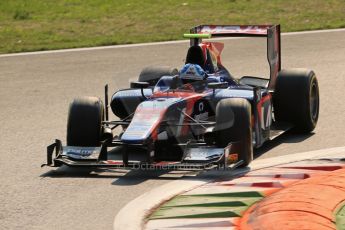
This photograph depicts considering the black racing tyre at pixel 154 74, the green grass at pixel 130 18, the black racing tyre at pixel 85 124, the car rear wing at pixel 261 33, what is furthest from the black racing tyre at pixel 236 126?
the green grass at pixel 130 18

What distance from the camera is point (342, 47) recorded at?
62.9 ft

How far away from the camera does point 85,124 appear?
1134 cm

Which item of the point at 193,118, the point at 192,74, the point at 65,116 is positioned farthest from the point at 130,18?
the point at 193,118

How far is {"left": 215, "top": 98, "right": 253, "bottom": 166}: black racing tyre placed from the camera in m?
10.8

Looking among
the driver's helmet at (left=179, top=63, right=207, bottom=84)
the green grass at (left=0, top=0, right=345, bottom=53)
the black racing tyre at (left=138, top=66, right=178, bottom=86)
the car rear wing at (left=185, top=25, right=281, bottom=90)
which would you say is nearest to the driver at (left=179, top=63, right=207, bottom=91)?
the driver's helmet at (left=179, top=63, right=207, bottom=84)

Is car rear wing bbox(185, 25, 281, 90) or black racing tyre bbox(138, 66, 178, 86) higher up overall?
car rear wing bbox(185, 25, 281, 90)

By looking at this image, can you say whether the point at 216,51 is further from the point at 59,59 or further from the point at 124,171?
the point at 59,59

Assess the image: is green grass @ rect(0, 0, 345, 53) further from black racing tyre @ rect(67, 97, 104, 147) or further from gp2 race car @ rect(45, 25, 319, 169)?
black racing tyre @ rect(67, 97, 104, 147)

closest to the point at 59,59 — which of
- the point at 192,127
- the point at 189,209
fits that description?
the point at 192,127

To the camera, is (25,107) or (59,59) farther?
(59,59)

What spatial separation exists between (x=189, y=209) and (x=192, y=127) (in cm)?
221

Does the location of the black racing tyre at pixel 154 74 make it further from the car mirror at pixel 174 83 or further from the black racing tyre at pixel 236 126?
the black racing tyre at pixel 236 126

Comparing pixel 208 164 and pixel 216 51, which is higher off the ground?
pixel 216 51

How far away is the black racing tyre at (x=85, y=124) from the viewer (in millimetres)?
11320
